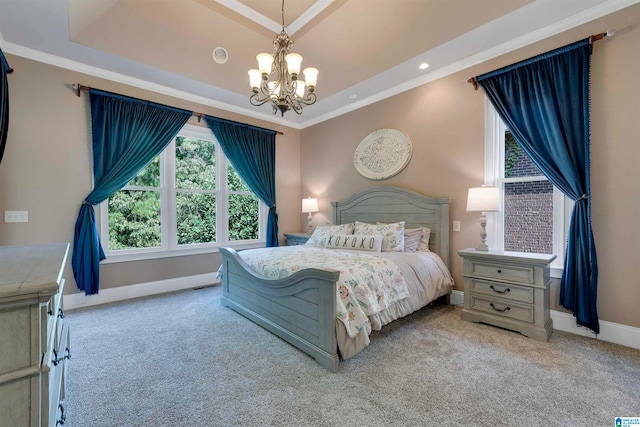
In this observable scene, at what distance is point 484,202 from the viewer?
9.05 feet

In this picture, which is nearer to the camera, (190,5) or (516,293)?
(516,293)

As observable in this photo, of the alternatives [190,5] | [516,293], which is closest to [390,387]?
[516,293]

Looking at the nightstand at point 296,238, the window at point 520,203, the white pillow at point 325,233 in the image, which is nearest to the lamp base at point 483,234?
the window at point 520,203

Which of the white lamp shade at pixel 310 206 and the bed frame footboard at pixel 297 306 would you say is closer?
the bed frame footboard at pixel 297 306

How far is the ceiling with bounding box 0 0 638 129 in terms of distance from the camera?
2.54m

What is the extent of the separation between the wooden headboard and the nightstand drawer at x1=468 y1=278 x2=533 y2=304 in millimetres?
589

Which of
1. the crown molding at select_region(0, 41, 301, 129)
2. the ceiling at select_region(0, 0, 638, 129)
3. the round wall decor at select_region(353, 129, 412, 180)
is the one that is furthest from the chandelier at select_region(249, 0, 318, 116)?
the crown molding at select_region(0, 41, 301, 129)

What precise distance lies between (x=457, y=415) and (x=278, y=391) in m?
1.06

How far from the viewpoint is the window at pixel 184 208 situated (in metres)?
3.66

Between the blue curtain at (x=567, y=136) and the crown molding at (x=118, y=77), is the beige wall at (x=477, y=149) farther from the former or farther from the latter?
the crown molding at (x=118, y=77)

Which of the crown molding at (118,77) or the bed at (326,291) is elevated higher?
the crown molding at (118,77)

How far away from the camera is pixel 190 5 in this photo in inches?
107

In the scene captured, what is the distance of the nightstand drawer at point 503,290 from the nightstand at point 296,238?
2.56 metres

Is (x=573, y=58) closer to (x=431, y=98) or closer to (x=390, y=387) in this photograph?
(x=431, y=98)
